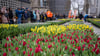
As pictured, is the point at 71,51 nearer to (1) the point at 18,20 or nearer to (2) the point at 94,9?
(1) the point at 18,20

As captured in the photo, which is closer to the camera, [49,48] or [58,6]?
[49,48]

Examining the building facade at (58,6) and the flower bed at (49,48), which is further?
the building facade at (58,6)

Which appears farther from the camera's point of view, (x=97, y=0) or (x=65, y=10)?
(x=65, y=10)

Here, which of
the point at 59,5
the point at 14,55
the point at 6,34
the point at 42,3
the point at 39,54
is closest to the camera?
the point at 14,55

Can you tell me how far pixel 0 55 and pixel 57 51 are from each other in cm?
104

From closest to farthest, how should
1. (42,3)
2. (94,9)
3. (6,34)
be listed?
(6,34) < (94,9) < (42,3)

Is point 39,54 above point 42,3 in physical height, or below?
below

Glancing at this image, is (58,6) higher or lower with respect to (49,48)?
higher

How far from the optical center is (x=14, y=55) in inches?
91.4

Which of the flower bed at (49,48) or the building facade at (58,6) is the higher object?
the building facade at (58,6)

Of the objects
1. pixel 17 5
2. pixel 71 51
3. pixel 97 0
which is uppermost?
pixel 97 0

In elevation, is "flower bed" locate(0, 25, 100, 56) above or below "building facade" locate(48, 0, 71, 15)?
below

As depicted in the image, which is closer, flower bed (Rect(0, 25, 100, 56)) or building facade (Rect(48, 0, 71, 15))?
flower bed (Rect(0, 25, 100, 56))

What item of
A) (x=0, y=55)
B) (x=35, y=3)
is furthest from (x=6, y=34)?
(x=35, y=3)
